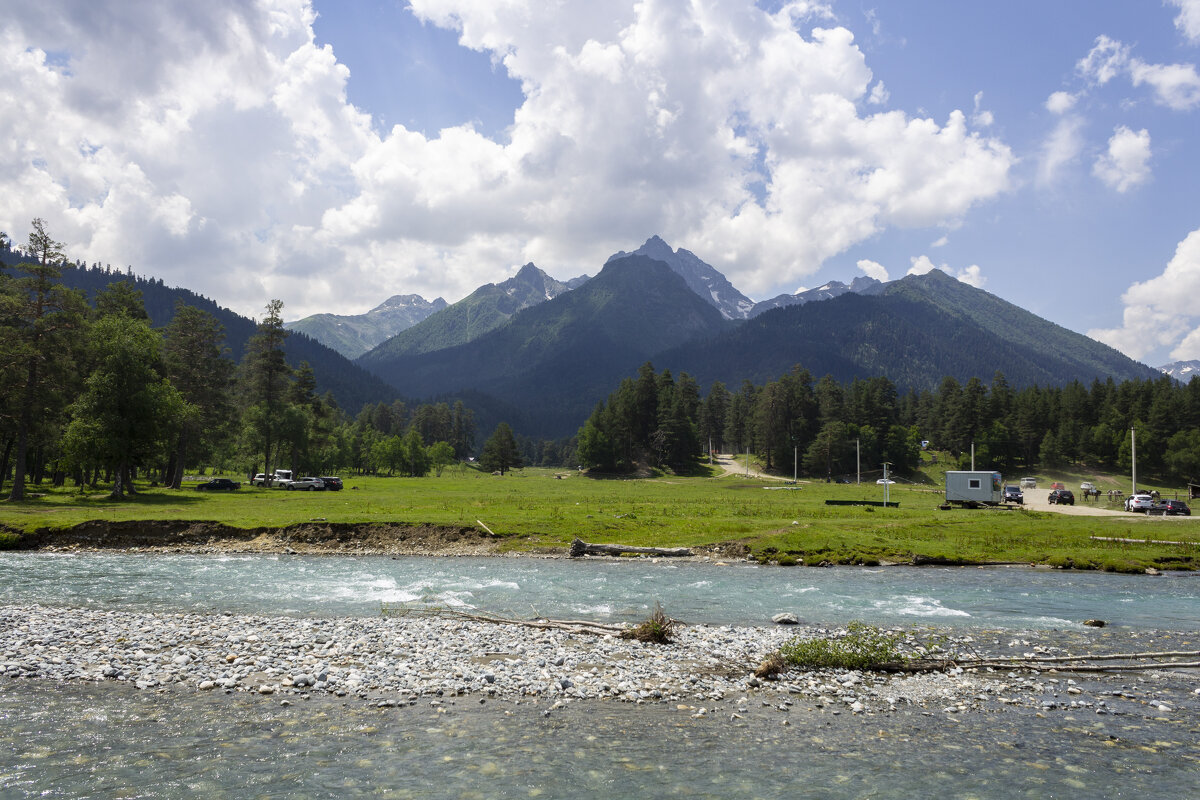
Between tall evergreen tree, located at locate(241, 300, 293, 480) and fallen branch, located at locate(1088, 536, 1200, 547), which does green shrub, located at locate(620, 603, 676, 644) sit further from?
tall evergreen tree, located at locate(241, 300, 293, 480)

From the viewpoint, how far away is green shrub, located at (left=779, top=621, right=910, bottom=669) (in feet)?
57.2

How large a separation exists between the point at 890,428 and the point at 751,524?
387 feet

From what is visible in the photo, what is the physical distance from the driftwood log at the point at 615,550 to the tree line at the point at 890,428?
9569 cm

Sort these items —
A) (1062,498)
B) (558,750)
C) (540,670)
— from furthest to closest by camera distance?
(1062,498), (540,670), (558,750)

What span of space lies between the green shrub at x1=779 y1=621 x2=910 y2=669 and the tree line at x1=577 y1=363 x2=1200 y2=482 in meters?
118

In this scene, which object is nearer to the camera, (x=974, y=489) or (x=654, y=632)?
(x=654, y=632)

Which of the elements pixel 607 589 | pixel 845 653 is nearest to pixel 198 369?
pixel 607 589

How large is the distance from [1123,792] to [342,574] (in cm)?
3201

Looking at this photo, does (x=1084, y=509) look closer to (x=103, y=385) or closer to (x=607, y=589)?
(x=607, y=589)

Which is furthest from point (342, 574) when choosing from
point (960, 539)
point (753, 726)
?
point (960, 539)

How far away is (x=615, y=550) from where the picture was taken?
40969mm

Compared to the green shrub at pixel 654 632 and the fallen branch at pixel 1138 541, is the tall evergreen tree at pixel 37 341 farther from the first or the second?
the fallen branch at pixel 1138 541

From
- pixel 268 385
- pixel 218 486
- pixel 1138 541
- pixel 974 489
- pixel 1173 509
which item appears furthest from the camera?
pixel 268 385

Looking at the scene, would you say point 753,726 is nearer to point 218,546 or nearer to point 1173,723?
point 1173,723
